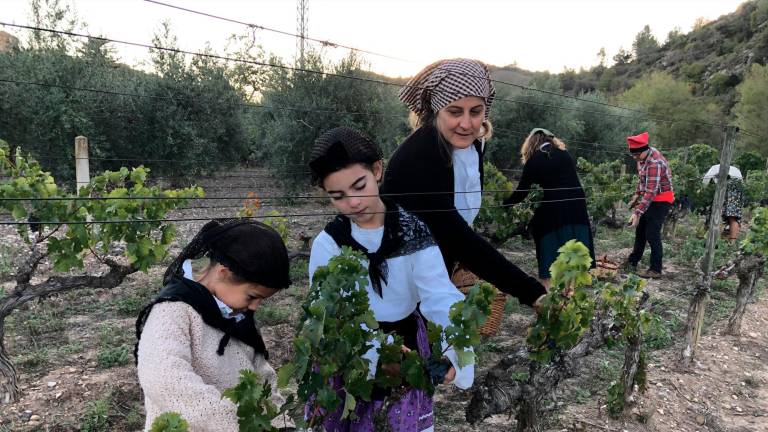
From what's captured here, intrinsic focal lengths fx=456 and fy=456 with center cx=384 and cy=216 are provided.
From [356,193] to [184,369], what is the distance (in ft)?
2.76

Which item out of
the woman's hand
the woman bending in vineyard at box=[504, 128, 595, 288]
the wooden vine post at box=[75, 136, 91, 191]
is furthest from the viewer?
the wooden vine post at box=[75, 136, 91, 191]

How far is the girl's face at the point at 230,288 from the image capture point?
1557mm

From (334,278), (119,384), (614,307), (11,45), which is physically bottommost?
(119,384)

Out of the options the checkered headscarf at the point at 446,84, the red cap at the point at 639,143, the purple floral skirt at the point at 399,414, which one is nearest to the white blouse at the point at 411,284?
the purple floral skirt at the point at 399,414

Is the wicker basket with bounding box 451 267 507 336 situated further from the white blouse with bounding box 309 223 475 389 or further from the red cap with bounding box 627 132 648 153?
the red cap with bounding box 627 132 648 153

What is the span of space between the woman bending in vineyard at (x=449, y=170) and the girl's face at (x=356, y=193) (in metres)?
0.15

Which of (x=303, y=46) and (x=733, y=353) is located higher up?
(x=303, y=46)

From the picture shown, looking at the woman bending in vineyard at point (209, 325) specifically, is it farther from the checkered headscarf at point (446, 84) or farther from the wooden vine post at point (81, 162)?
the wooden vine post at point (81, 162)

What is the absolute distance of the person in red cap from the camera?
21.1 feet

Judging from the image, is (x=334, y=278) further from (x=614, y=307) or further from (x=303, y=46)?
(x=303, y=46)

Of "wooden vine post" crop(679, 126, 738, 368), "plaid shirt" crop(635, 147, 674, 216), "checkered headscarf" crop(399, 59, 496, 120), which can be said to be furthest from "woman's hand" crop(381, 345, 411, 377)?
"plaid shirt" crop(635, 147, 674, 216)

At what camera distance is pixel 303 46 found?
15023mm

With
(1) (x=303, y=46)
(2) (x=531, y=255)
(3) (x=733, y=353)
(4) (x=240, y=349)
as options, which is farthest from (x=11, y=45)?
(3) (x=733, y=353)

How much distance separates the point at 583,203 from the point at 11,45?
50.9 ft
